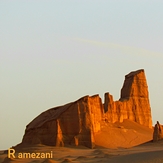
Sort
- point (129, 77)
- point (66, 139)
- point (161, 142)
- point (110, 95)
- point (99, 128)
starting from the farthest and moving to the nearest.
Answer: point (129, 77) < point (110, 95) < point (99, 128) < point (66, 139) < point (161, 142)

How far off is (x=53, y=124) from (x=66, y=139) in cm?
318

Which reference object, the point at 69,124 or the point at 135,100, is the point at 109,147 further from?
the point at 135,100

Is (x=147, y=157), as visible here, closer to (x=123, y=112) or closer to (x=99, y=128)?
(x=99, y=128)

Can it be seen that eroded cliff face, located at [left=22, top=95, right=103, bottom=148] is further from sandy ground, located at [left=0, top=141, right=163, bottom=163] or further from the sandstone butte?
sandy ground, located at [left=0, top=141, right=163, bottom=163]

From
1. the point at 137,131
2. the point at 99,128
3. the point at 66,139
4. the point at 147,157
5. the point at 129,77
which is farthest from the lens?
the point at 129,77

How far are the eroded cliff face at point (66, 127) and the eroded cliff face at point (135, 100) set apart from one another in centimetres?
2934

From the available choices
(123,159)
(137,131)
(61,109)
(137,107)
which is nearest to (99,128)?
(61,109)

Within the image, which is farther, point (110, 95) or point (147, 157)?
Result: point (110, 95)

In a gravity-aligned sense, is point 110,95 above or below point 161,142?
above

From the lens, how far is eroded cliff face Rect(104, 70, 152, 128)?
111494 millimetres

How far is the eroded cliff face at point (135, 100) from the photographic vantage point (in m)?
111

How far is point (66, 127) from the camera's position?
78.5 metres

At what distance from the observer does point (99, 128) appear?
3442 inches

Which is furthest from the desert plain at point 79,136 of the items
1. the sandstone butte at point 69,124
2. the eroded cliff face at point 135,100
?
the eroded cliff face at point 135,100
